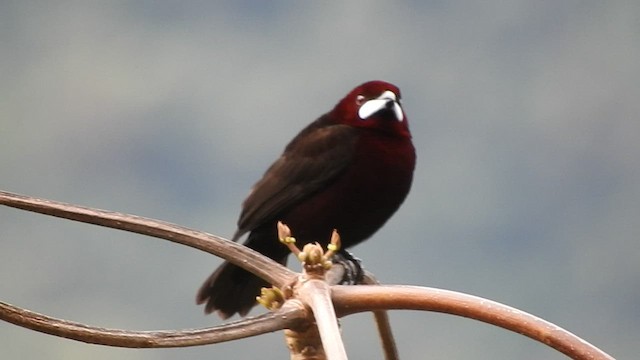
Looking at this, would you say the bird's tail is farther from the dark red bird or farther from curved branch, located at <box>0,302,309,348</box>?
curved branch, located at <box>0,302,309,348</box>

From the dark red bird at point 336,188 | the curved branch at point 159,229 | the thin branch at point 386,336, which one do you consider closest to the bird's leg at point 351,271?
the dark red bird at point 336,188

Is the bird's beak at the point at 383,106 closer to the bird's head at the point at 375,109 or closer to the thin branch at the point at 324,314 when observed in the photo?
the bird's head at the point at 375,109

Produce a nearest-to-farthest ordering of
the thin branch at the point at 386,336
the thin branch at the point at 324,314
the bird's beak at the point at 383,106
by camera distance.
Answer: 1. the thin branch at the point at 324,314
2. the thin branch at the point at 386,336
3. the bird's beak at the point at 383,106

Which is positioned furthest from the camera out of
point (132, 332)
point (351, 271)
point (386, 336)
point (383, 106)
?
point (383, 106)

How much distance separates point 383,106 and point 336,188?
3.9 inches

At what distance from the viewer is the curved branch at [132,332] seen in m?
0.36

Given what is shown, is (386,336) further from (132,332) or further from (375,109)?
(375,109)

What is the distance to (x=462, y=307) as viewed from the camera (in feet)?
1.31

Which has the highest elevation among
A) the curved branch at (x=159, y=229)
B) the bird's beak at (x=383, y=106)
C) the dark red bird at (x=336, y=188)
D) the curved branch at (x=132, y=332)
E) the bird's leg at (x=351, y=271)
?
the bird's beak at (x=383, y=106)

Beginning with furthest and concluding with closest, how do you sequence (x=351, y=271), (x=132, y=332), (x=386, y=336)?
(x=351, y=271) → (x=386, y=336) → (x=132, y=332)

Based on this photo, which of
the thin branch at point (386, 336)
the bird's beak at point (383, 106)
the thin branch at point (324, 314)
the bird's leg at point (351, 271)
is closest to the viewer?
the thin branch at point (324, 314)

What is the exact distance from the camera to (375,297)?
42 centimetres

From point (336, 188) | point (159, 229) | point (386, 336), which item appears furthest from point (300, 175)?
point (159, 229)

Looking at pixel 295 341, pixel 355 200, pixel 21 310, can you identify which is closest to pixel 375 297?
pixel 295 341
